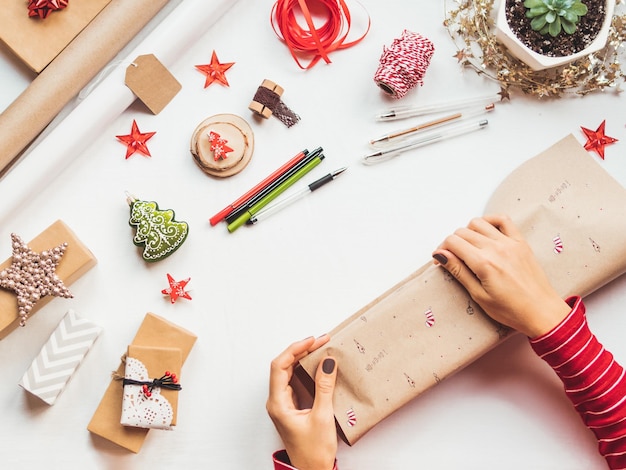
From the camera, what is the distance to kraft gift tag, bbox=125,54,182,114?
1.08 meters

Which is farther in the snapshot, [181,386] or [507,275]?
[181,386]

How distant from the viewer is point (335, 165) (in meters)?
1.12

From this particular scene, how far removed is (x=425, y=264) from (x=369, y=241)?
11cm

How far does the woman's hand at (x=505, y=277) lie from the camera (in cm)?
94

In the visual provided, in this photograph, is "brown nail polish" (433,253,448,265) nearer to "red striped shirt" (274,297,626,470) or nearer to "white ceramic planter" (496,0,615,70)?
"red striped shirt" (274,297,626,470)

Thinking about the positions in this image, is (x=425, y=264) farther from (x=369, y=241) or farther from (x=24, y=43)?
(x=24, y=43)

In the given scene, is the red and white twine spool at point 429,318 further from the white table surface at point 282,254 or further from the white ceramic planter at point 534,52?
the white ceramic planter at point 534,52

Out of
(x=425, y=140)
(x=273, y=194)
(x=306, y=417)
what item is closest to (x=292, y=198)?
(x=273, y=194)

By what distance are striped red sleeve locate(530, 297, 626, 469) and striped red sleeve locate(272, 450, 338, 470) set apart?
1.33ft

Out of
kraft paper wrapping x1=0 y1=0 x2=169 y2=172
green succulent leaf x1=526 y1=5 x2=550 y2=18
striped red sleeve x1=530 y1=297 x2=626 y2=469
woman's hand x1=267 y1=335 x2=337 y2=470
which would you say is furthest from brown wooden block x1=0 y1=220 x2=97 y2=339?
green succulent leaf x1=526 y1=5 x2=550 y2=18

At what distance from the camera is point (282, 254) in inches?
43.5

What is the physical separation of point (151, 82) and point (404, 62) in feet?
1.50

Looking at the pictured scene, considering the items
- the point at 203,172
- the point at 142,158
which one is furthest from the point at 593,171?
the point at 142,158

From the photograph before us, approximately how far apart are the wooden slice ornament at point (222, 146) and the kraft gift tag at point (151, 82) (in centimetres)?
8
